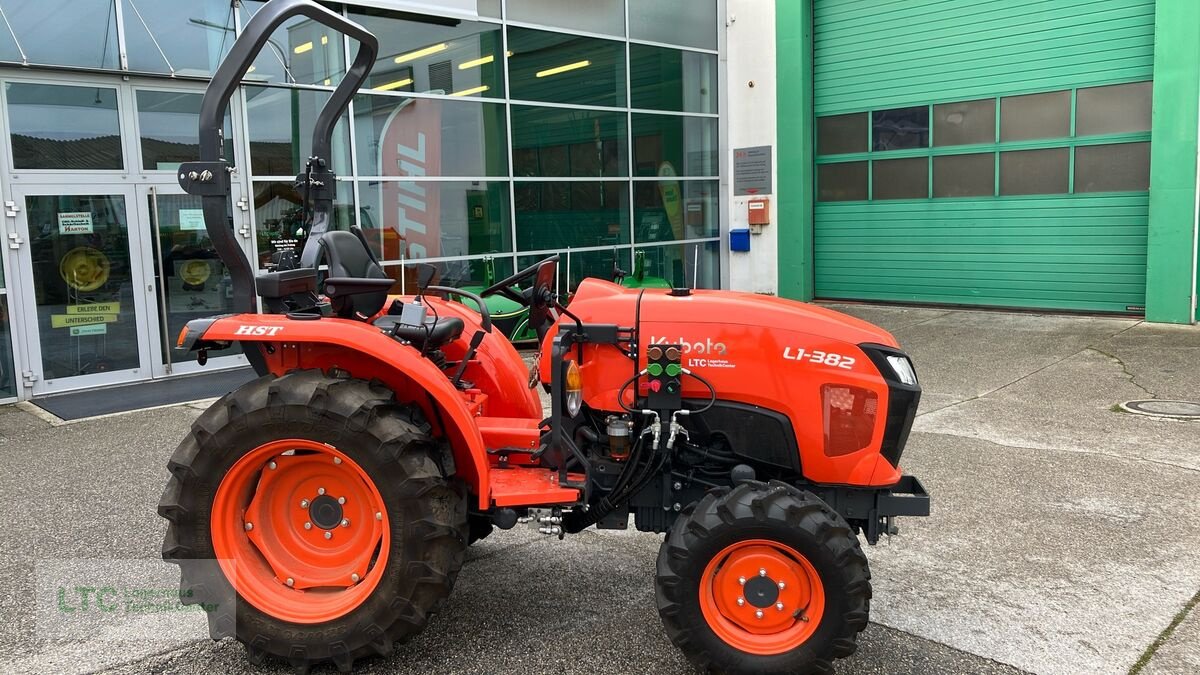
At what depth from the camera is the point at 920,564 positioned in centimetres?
376

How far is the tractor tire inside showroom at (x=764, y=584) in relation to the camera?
264 cm

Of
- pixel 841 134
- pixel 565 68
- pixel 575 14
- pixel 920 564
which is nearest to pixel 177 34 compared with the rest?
pixel 565 68

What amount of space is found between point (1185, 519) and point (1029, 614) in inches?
61.2

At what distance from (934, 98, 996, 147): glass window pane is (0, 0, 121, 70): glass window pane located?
400 inches

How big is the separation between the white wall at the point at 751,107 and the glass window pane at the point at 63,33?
895 cm

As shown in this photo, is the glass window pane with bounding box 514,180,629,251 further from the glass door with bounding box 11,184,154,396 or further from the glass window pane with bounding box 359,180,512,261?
the glass door with bounding box 11,184,154,396

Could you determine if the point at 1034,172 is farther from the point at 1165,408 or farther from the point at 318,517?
A: the point at 318,517

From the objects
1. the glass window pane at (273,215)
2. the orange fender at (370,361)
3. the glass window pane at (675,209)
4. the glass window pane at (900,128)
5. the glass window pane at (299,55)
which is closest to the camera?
the orange fender at (370,361)

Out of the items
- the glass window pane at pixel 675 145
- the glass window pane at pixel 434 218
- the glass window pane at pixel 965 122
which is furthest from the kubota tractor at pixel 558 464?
the glass window pane at pixel 965 122

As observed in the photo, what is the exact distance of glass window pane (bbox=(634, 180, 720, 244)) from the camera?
13016mm

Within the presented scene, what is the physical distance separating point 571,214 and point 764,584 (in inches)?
378

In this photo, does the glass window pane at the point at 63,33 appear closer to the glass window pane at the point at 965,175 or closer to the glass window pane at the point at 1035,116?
the glass window pane at the point at 965,175

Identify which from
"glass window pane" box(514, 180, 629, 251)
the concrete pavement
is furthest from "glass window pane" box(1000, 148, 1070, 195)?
the concrete pavement

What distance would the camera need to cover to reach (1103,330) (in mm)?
10078
